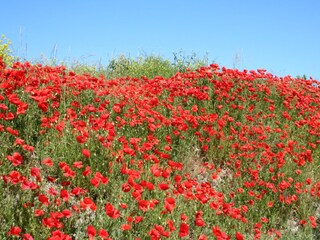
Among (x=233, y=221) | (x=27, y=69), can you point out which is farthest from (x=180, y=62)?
(x=233, y=221)

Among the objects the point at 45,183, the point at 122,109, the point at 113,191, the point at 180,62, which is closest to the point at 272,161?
the point at 122,109

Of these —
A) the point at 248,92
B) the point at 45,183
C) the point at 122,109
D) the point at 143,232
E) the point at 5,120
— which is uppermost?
the point at 248,92

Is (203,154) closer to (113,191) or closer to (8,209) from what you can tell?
(113,191)

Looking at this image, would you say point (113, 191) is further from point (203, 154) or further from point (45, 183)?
point (203, 154)

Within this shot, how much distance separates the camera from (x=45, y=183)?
219 inches

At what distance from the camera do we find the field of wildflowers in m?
4.93

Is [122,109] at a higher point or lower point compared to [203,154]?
higher

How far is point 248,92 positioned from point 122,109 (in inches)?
168

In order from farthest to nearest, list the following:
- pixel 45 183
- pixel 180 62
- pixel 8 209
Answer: pixel 180 62 < pixel 45 183 < pixel 8 209

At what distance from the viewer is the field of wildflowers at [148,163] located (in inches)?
194

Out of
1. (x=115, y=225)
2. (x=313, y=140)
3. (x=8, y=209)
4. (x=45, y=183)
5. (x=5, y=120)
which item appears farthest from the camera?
(x=313, y=140)

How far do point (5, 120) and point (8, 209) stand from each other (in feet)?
6.04

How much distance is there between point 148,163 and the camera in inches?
251

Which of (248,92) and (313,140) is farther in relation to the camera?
(248,92)
